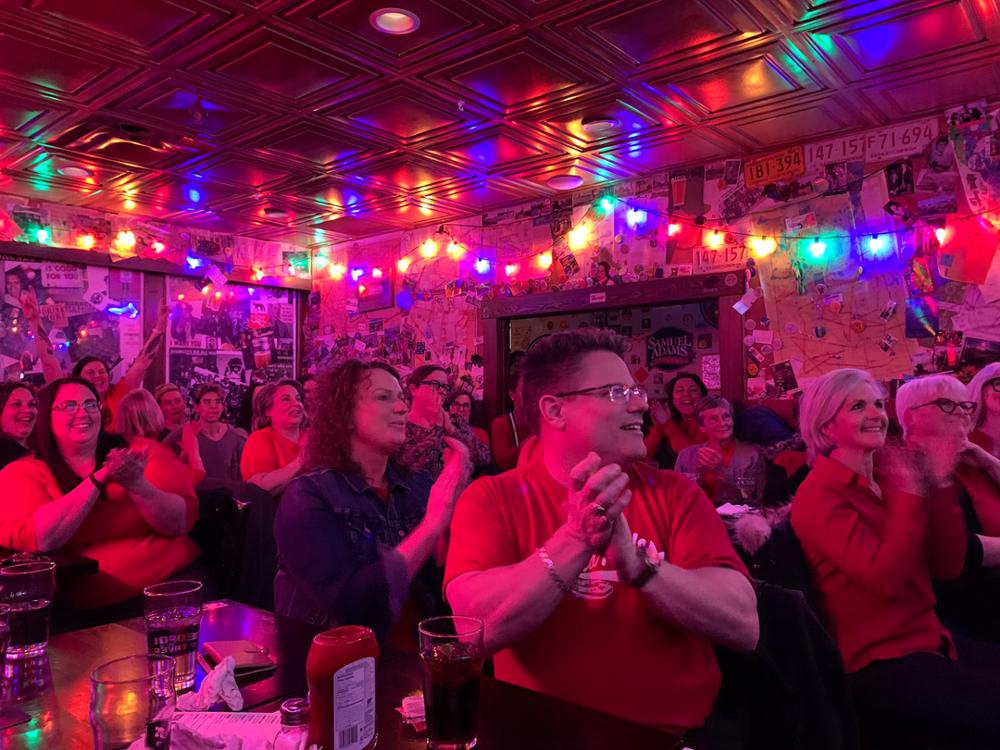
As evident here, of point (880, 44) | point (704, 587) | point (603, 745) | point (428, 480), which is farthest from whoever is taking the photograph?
point (880, 44)

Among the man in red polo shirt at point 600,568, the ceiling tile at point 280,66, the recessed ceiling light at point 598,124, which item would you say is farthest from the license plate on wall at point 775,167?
the man in red polo shirt at point 600,568

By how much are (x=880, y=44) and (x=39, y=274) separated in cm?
627

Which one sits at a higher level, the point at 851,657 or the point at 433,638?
the point at 433,638

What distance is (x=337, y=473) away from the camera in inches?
87.5

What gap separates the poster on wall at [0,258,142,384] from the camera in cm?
620

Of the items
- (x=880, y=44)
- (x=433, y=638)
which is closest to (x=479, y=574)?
(x=433, y=638)

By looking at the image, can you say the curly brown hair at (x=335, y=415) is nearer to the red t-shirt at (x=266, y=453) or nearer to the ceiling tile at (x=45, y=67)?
the red t-shirt at (x=266, y=453)

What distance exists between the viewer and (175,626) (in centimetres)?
145

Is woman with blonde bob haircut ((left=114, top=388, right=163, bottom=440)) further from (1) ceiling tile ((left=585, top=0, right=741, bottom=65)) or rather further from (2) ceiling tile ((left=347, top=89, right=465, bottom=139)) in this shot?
(1) ceiling tile ((left=585, top=0, right=741, bottom=65))

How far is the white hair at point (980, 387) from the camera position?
10.8 feet

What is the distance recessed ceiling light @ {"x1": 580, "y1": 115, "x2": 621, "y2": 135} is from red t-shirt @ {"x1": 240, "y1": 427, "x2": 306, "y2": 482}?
2500 millimetres

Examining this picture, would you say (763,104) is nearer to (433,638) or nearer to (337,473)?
(337,473)

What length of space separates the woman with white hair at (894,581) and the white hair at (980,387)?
4.39 ft

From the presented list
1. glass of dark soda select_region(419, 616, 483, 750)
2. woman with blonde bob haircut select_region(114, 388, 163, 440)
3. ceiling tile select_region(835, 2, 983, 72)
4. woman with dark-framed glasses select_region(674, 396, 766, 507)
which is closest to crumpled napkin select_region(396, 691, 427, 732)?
glass of dark soda select_region(419, 616, 483, 750)
